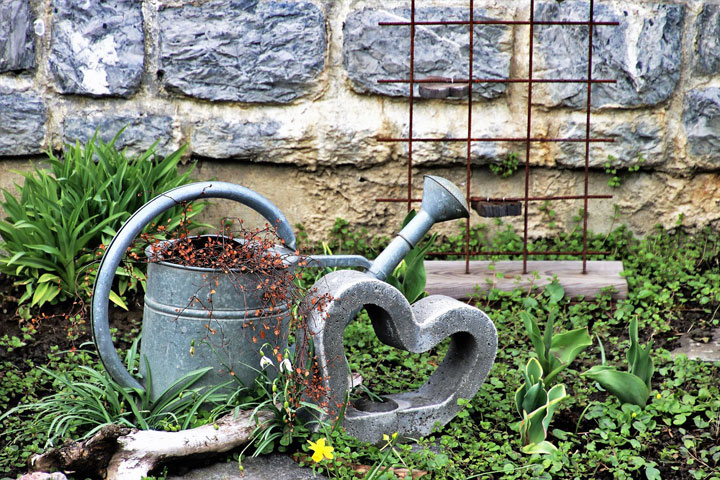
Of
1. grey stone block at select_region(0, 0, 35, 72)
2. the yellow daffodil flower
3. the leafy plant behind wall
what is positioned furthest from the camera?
grey stone block at select_region(0, 0, 35, 72)

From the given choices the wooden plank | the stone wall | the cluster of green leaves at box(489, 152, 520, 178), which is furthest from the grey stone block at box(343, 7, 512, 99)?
the wooden plank

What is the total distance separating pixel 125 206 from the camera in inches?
114

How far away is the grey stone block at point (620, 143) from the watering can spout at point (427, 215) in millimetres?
1302

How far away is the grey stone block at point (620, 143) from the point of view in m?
3.26

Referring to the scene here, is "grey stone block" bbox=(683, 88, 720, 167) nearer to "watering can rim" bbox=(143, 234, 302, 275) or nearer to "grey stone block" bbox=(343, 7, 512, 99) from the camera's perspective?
"grey stone block" bbox=(343, 7, 512, 99)

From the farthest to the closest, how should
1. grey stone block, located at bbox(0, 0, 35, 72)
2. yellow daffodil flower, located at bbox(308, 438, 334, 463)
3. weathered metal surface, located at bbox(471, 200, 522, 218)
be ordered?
grey stone block, located at bbox(0, 0, 35, 72) → weathered metal surface, located at bbox(471, 200, 522, 218) → yellow daffodil flower, located at bbox(308, 438, 334, 463)

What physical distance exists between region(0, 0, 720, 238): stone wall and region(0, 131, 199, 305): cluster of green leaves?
0.30 m

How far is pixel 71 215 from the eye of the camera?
9.07 ft

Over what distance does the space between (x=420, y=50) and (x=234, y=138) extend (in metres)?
0.87

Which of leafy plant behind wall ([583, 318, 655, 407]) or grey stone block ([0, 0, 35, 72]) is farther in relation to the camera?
grey stone block ([0, 0, 35, 72])

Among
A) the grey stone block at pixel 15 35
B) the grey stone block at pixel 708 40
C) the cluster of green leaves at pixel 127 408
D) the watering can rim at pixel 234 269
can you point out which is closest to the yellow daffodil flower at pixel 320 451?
the cluster of green leaves at pixel 127 408

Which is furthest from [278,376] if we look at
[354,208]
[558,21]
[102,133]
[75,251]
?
[558,21]

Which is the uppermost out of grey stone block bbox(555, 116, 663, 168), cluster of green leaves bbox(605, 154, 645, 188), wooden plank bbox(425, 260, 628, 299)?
grey stone block bbox(555, 116, 663, 168)

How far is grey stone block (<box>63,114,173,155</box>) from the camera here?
10.5 feet
